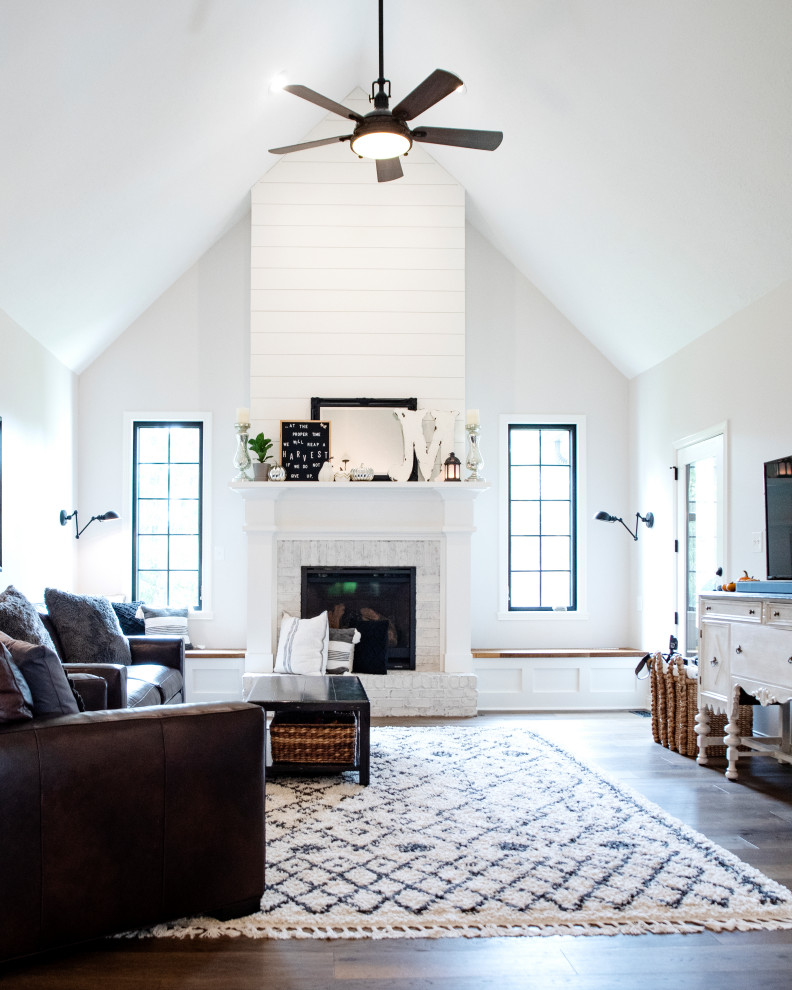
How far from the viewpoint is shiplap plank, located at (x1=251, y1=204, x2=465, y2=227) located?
644 centimetres

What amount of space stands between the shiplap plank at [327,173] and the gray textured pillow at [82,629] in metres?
3.42

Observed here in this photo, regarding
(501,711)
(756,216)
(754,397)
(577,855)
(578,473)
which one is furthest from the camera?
(578,473)

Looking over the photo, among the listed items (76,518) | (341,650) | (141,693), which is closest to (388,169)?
(141,693)

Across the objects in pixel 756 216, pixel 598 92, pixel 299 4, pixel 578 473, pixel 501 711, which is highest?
pixel 299 4

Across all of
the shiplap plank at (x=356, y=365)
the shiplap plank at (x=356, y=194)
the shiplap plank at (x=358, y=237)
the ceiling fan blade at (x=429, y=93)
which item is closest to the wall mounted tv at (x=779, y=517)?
the ceiling fan blade at (x=429, y=93)

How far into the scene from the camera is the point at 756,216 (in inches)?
166

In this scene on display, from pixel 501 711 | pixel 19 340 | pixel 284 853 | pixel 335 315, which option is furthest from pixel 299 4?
pixel 501 711

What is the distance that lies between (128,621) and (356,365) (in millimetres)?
2459

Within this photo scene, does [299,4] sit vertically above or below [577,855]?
above

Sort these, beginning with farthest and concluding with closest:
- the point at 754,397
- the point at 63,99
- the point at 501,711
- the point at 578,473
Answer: the point at 578,473 < the point at 501,711 < the point at 754,397 < the point at 63,99

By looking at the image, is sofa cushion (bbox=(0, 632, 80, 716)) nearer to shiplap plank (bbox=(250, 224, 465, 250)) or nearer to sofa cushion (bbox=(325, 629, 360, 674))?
sofa cushion (bbox=(325, 629, 360, 674))

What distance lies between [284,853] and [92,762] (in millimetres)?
1069

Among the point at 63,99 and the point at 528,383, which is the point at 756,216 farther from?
the point at 63,99

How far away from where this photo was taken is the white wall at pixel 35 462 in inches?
200
